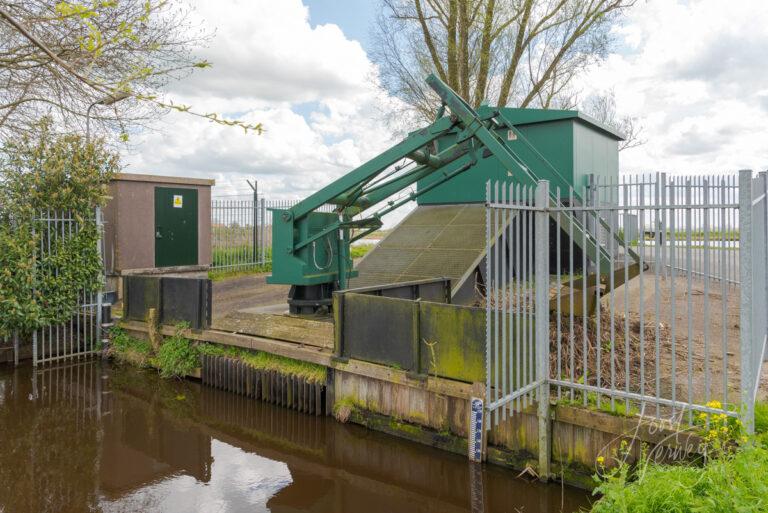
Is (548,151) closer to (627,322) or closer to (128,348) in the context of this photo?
(627,322)

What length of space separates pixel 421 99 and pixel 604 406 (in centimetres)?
1396

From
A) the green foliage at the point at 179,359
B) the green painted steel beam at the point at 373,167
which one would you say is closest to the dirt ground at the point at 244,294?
the green foliage at the point at 179,359

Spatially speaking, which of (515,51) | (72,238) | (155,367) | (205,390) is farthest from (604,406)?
(515,51)

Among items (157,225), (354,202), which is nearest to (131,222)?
(157,225)

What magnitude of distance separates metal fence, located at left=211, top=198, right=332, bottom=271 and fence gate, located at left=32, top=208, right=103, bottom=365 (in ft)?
16.1

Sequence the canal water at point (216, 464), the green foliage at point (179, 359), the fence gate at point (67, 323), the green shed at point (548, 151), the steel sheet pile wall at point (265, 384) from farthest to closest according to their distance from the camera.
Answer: the green shed at point (548, 151), the fence gate at point (67, 323), the green foliage at point (179, 359), the steel sheet pile wall at point (265, 384), the canal water at point (216, 464)

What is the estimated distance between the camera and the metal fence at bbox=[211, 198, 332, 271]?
14914 mm

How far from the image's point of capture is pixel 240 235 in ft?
51.1

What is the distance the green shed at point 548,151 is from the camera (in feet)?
35.1

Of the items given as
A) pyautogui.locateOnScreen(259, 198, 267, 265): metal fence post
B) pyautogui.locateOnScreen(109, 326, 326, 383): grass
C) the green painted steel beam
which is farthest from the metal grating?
pyautogui.locateOnScreen(259, 198, 267, 265): metal fence post

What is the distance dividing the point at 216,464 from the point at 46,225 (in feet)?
18.0

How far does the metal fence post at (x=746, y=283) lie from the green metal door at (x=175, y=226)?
36.0 feet

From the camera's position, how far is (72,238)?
912 centimetres

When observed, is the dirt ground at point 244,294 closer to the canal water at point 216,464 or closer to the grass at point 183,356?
the grass at point 183,356
